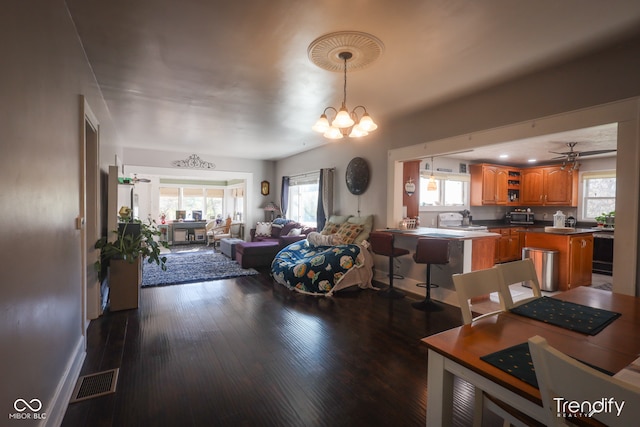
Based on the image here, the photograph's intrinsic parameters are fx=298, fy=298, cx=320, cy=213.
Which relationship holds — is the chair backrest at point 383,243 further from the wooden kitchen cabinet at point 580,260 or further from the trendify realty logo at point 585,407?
the trendify realty logo at point 585,407

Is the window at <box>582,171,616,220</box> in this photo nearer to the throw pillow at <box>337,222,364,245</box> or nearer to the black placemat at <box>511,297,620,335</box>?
the throw pillow at <box>337,222,364,245</box>

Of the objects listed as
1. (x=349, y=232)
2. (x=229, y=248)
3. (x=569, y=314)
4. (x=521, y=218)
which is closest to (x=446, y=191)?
(x=521, y=218)

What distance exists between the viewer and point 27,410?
1336 millimetres

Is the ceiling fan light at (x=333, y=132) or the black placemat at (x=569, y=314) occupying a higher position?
the ceiling fan light at (x=333, y=132)

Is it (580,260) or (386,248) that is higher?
(386,248)

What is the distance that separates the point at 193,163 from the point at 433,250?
628 cm

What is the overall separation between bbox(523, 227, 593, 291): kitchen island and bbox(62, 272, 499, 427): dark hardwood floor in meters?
2.17

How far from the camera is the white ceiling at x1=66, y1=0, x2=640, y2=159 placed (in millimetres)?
2008

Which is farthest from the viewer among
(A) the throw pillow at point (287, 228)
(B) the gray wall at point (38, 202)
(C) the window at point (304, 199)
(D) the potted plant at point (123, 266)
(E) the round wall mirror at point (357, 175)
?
(C) the window at point (304, 199)

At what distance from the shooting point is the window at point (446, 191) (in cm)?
605

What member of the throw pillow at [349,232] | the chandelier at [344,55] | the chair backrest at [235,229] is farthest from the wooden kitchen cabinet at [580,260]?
the chair backrest at [235,229]

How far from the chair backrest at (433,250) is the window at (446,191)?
2545 mm

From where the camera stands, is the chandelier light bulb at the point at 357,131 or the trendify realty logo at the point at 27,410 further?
the chandelier light bulb at the point at 357,131

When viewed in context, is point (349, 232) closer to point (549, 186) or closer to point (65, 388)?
point (65, 388)
